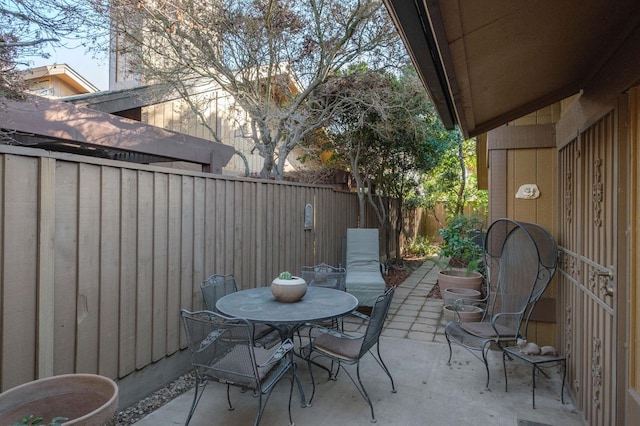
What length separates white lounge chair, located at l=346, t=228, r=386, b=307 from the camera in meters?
5.18

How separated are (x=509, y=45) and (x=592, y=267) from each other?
147 cm

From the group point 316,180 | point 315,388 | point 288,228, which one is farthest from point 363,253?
point 315,388

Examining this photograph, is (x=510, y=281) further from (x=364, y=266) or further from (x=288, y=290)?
(x=364, y=266)

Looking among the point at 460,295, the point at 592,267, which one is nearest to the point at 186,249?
the point at 592,267

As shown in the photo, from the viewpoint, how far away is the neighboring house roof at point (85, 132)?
298cm

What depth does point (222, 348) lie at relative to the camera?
8.02 ft

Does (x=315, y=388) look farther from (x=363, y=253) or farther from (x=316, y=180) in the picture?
Answer: (x=316, y=180)

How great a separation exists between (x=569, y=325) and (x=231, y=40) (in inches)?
212

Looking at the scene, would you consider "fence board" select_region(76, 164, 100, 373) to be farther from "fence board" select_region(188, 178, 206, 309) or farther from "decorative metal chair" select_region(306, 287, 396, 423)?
"decorative metal chair" select_region(306, 287, 396, 423)

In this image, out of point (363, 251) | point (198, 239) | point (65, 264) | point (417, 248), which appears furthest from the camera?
point (417, 248)

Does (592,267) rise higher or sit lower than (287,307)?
higher

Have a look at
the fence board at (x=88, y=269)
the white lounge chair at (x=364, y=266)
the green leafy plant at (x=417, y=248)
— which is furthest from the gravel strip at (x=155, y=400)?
the green leafy plant at (x=417, y=248)

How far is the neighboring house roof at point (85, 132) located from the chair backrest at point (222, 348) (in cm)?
178

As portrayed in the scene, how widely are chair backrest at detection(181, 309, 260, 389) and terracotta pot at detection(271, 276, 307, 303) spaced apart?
2.37ft
